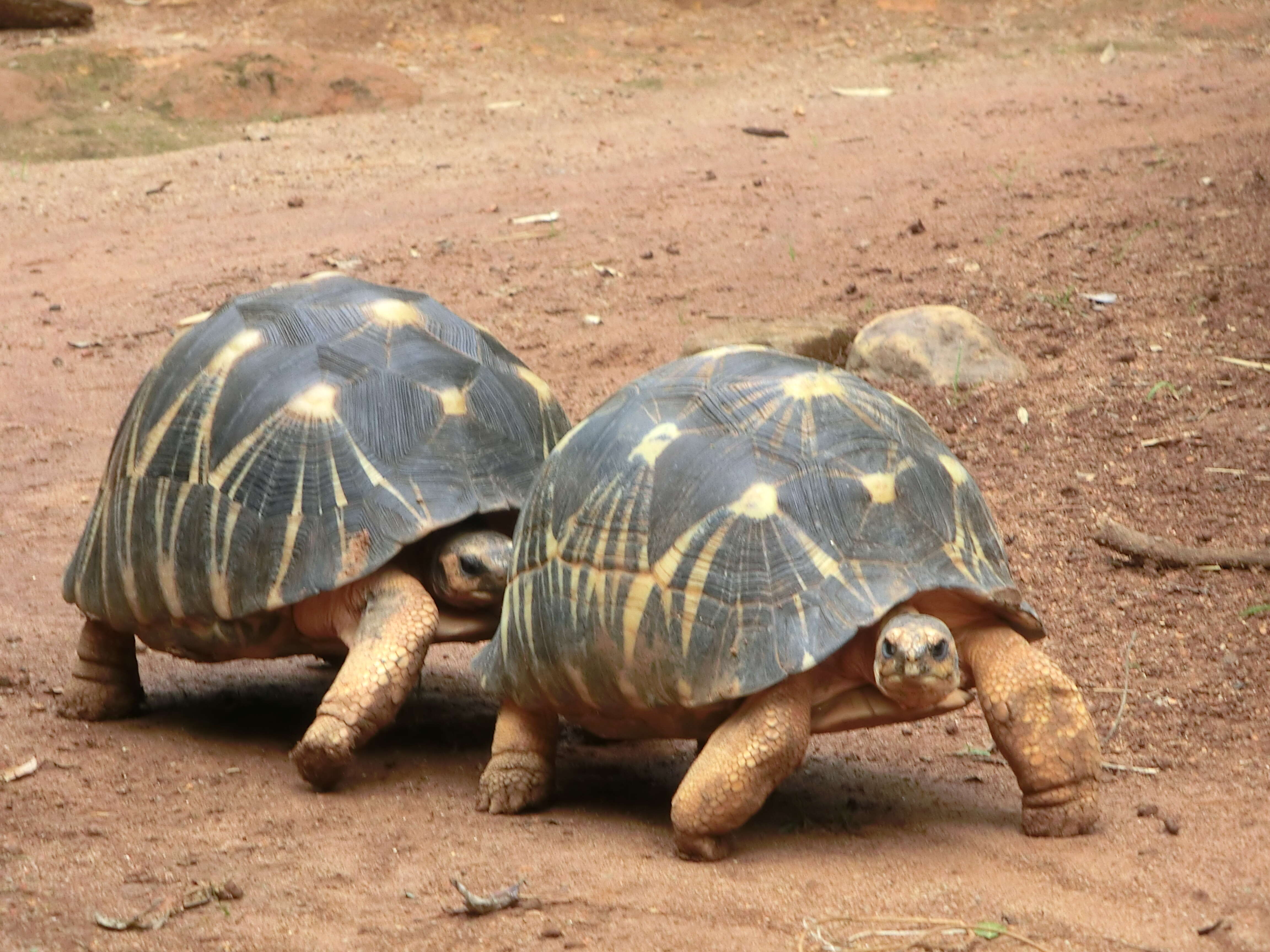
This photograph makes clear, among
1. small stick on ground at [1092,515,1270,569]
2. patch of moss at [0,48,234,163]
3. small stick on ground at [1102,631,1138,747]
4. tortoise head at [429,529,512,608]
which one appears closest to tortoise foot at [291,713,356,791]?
tortoise head at [429,529,512,608]

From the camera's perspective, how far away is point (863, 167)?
377 inches

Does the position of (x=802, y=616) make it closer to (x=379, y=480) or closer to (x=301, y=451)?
(x=379, y=480)

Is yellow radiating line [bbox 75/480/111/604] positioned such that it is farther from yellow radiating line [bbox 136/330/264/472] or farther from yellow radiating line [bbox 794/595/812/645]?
yellow radiating line [bbox 794/595/812/645]

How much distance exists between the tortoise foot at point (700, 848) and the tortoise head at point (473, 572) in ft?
2.90

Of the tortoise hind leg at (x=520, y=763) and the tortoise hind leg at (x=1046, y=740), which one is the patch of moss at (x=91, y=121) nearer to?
the tortoise hind leg at (x=520, y=763)

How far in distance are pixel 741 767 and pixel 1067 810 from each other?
2.14 ft

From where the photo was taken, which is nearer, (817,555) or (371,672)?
(817,555)

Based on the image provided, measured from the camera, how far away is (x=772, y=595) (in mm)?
2947

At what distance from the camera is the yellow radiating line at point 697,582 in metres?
2.99

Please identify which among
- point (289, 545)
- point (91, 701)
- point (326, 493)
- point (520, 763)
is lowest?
point (91, 701)

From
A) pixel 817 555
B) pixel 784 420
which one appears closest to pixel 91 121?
pixel 784 420

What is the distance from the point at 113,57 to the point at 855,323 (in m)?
7.76

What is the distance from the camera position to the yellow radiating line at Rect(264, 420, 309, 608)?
3713 mm

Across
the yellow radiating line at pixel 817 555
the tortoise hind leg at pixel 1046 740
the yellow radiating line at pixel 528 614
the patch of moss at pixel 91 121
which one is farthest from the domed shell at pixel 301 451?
the patch of moss at pixel 91 121
